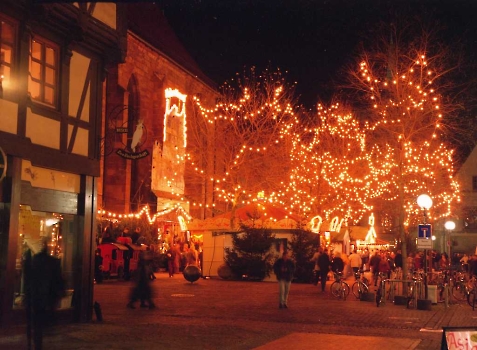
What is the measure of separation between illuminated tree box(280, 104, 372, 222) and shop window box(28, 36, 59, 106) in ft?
100

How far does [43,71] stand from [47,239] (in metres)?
3.53

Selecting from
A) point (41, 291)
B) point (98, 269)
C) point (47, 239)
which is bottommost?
point (41, 291)

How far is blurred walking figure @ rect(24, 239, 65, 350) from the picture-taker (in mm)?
11531

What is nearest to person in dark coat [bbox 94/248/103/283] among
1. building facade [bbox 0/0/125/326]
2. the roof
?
building facade [bbox 0/0/125/326]

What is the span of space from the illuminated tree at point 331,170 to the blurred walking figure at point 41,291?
1363 inches

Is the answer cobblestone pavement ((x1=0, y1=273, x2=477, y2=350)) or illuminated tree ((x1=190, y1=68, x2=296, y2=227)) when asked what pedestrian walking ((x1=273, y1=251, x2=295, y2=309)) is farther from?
illuminated tree ((x1=190, y1=68, x2=296, y2=227))

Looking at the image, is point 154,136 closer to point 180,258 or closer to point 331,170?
point 180,258

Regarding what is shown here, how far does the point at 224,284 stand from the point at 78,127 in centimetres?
1782

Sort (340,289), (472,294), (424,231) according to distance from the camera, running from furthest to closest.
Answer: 1. (340,289)
2. (472,294)
3. (424,231)

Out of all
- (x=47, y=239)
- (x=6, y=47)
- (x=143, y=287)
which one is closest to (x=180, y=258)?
(x=143, y=287)

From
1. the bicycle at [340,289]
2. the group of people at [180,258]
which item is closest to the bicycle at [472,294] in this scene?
the bicycle at [340,289]

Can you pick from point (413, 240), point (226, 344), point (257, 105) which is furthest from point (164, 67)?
point (226, 344)

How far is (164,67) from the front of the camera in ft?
170

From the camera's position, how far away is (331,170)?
47344 millimetres
